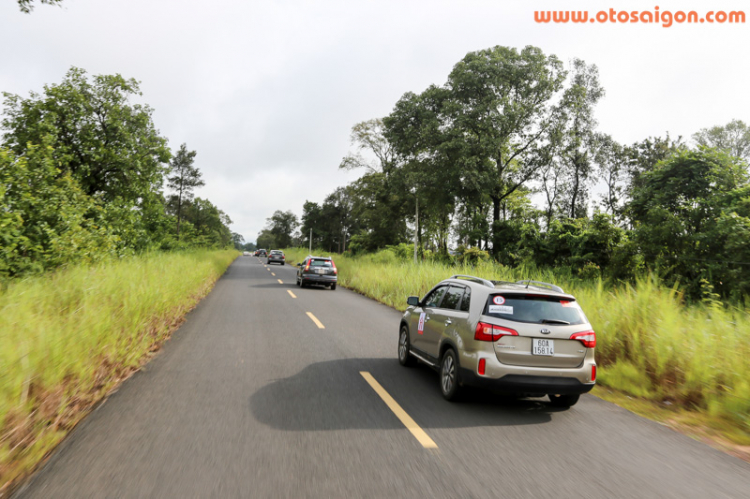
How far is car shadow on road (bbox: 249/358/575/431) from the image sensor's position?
4930 mm

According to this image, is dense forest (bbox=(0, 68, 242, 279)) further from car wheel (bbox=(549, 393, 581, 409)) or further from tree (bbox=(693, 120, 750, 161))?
tree (bbox=(693, 120, 750, 161))

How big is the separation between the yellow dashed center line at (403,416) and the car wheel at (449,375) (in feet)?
2.37

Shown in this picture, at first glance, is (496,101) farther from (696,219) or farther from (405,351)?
(405,351)

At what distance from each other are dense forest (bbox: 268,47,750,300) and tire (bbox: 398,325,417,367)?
9.36 metres

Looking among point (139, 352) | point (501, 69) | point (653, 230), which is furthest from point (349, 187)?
point (139, 352)

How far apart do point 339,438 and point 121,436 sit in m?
2.01

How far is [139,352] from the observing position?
7.39 meters

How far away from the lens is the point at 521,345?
17.5ft

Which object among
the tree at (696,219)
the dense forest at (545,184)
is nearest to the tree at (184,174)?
the dense forest at (545,184)

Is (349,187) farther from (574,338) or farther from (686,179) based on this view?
(574,338)

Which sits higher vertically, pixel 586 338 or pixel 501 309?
Result: pixel 501 309

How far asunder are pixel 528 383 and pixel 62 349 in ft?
16.4

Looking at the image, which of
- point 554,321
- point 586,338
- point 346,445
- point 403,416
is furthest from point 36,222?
point 586,338

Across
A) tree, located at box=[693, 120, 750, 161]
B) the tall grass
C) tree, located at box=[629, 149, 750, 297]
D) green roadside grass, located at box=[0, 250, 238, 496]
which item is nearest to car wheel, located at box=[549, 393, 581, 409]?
the tall grass
